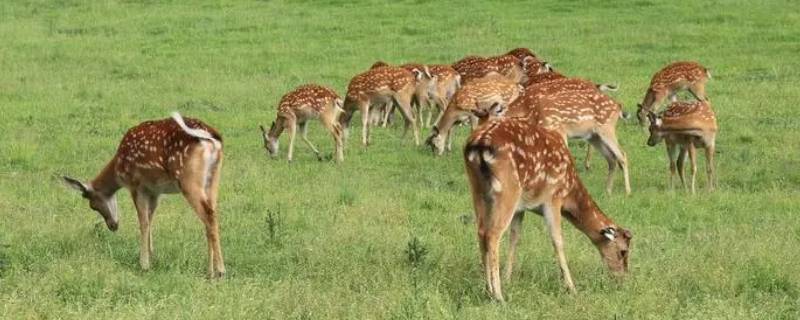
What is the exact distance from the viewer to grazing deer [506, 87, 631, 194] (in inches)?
452

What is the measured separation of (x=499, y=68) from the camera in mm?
15891

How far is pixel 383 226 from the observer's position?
928 cm

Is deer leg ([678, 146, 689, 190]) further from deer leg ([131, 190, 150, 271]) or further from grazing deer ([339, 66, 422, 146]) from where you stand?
deer leg ([131, 190, 150, 271])

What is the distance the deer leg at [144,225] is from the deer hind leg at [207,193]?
0.46m

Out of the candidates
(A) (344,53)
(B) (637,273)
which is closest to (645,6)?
(A) (344,53)

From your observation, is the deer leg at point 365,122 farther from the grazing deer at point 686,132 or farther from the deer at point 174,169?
the deer at point 174,169

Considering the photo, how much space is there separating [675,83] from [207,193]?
32.9ft

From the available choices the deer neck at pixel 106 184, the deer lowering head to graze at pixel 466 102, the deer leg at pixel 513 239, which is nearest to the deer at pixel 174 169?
the deer neck at pixel 106 184

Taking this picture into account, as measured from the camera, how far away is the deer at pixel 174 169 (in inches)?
307

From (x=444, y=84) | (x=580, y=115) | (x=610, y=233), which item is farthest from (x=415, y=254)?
(x=444, y=84)

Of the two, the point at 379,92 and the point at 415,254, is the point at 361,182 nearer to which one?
the point at 379,92

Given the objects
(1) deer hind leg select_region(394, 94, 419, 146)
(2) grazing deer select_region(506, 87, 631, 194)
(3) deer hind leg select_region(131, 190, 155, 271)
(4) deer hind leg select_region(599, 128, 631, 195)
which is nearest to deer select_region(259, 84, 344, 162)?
(1) deer hind leg select_region(394, 94, 419, 146)

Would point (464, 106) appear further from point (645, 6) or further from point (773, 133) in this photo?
point (645, 6)

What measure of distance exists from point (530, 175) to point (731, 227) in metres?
2.82
